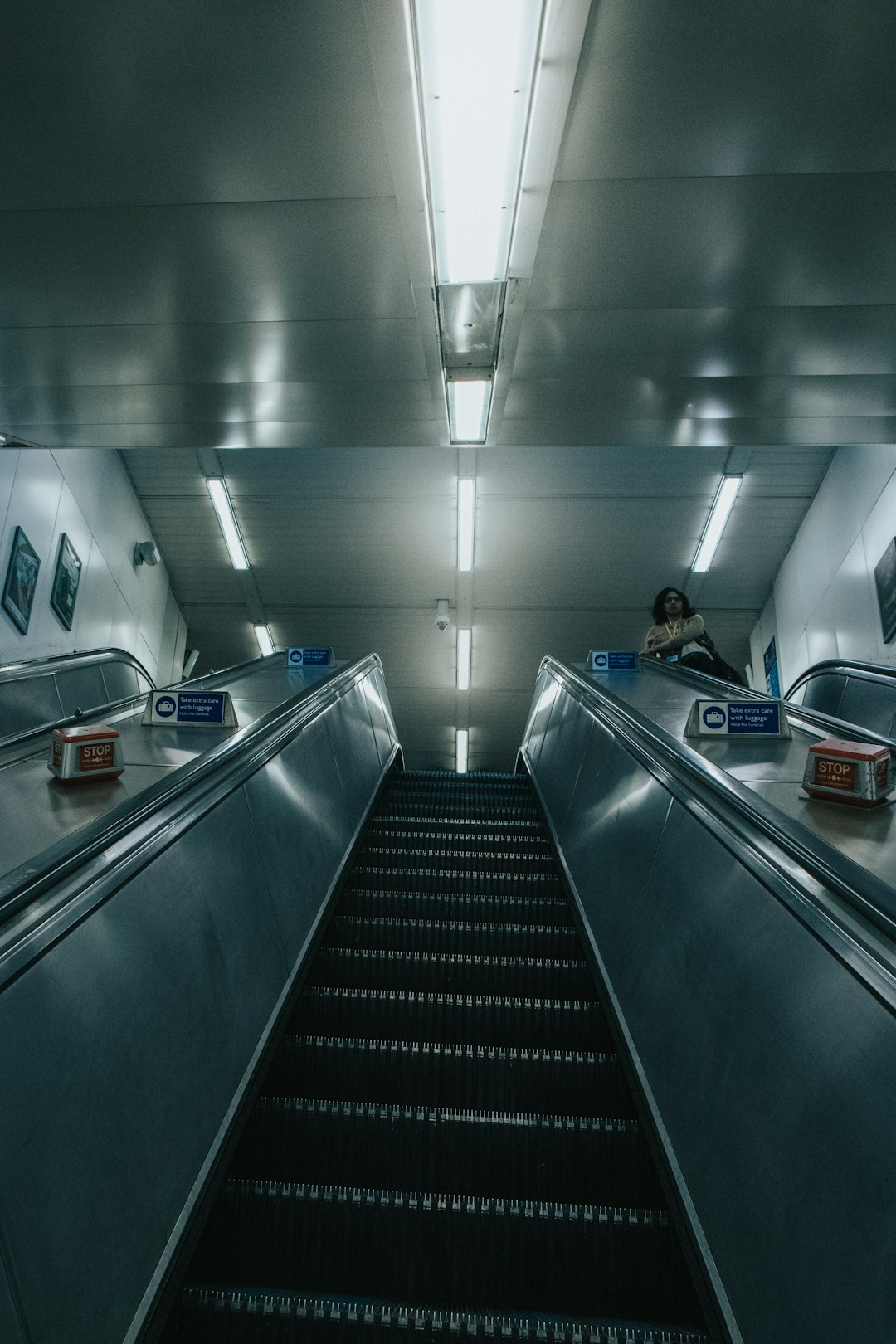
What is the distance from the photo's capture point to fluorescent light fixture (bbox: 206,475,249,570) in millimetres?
9594

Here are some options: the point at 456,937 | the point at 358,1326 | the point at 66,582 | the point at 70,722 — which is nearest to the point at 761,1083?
the point at 358,1326

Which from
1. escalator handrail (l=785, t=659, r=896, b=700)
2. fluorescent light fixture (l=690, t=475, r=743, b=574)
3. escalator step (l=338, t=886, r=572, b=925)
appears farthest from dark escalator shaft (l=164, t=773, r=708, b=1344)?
fluorescent light fixture (l=690, t=475, r=743, b=574)

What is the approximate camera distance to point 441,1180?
1937 mm

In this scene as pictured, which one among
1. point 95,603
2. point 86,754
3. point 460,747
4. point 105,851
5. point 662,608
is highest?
point 95,603

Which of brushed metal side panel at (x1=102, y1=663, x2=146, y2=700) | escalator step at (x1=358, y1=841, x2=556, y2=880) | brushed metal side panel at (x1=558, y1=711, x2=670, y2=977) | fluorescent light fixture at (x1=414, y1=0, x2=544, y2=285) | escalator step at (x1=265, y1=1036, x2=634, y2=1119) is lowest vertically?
escalator step at (x1=265, y1=1036, x2=634, y2=1119)

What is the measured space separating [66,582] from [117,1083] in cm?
768

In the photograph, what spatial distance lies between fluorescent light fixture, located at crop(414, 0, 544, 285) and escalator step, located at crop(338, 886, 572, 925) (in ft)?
9.25

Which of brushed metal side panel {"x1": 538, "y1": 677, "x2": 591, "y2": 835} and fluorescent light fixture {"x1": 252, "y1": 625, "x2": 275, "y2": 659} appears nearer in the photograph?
brushed metal side panel {"x1": 538, "y1": 677, "x2": 591, "y2": 835}

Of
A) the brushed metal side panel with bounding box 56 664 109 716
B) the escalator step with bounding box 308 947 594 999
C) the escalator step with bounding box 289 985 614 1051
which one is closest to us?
the escalator step with bounding box 289 985 614 1051

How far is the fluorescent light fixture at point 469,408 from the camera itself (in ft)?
15.3

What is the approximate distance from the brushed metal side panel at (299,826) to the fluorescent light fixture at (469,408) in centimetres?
225

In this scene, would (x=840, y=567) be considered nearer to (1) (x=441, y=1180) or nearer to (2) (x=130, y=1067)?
(1) (x=441, y=1180)

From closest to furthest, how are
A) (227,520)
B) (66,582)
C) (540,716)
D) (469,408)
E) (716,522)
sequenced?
(469,408)
(540,716)
(66,582)
(716,522)
(227,520)

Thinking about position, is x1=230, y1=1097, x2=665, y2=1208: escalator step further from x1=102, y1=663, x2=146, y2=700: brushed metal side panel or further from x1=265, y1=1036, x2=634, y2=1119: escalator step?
x1=102, y1=663, x2=146, y2=700: brushed metal side panel
